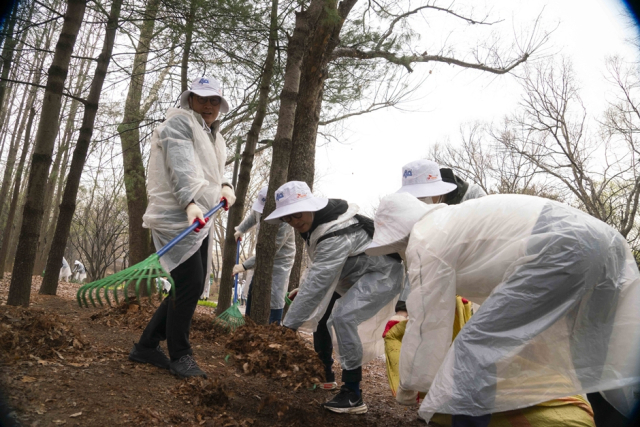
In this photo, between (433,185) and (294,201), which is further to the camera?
(433,185)

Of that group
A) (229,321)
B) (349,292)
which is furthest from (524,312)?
(229,321)

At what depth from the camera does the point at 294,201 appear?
128 inches

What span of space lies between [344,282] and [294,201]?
0.70 m

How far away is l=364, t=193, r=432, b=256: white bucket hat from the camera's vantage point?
2.56m

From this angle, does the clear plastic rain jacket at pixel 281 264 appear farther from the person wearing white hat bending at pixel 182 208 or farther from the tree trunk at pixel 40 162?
the person wearing white hat bending at pixel 182 208

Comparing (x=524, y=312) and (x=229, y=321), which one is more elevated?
(x=524, y=312)

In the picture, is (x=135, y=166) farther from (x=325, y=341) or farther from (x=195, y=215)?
(x=195, y=215)

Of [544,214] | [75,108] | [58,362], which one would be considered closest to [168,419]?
[58,362]

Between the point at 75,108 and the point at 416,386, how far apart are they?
37.1ft

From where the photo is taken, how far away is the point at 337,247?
3.12 m

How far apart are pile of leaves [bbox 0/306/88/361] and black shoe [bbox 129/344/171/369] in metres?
0.32

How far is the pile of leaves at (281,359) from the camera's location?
11.7ft

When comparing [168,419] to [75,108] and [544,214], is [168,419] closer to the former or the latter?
[544,214]

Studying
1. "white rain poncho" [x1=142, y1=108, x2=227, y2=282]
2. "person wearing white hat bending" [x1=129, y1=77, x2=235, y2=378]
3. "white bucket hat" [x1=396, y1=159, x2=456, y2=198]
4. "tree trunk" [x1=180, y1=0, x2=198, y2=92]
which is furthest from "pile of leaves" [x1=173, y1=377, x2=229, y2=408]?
"tree trunk" [x1=180, y1=0, x2=198, y2=92]
